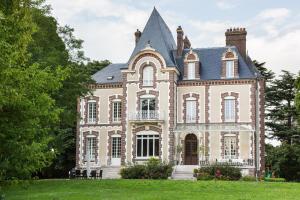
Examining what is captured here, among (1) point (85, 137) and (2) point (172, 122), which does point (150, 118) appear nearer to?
(2) point (172, 122)

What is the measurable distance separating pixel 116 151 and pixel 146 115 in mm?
3979

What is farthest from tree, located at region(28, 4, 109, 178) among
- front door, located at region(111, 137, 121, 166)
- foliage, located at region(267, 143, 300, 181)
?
foliage, located at region(267, 143, 300, 181)

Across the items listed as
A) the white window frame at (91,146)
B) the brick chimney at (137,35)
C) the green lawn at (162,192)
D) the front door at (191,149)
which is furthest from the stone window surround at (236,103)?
the green lawn at (162,192)

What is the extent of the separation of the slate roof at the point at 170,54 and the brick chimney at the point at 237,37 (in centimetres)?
61

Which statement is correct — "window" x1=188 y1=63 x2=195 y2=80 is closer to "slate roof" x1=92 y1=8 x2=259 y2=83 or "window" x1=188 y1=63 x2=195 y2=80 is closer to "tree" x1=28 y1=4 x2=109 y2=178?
"slate roof" x1=92 y1=8 x2=259 y2=83

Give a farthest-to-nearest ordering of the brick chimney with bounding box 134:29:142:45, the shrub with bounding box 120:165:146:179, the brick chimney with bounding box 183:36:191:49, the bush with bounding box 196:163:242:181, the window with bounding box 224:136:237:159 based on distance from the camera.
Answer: the brick chimney with bounding box 134:29:142:45, the brick chimney with bounding box 183:36:191:49, the window with bounding box 224:136:237:159, the shrub with bounding box 120:165:146:179, the bush with bounding box 196:163:242:181

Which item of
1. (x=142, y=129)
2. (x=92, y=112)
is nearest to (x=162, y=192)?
(x=142, y=129)

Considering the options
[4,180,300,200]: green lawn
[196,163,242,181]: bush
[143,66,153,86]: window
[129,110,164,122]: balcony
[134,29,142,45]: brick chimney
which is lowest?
[4,180,300,200]: green lawn

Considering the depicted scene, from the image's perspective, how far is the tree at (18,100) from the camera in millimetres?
11750

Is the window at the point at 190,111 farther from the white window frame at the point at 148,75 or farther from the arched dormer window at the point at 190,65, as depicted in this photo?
the white window frame at the point at 148,75

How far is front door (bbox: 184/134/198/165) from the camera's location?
38.0 m

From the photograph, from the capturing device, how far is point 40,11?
2738 centimetres

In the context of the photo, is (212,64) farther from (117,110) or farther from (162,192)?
(162,192)

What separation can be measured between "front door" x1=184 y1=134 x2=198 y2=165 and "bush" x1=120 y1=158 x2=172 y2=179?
179 inches
